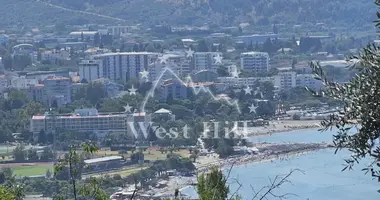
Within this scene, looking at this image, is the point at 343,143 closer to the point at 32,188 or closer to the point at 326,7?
the point at 32,188

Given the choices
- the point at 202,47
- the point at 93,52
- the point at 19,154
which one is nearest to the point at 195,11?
the point at 202,47

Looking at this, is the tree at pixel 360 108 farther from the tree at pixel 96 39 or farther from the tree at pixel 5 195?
the tree at pixel 96 39

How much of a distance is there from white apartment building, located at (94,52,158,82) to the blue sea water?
7011mm

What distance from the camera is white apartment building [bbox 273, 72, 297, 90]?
2114 cm

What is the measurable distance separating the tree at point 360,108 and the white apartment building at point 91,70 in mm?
21148

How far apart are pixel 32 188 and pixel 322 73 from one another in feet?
27.9

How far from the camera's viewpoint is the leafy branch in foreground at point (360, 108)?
1639mm

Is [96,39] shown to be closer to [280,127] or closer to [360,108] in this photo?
[280,127]

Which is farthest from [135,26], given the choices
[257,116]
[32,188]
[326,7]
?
[32,188]

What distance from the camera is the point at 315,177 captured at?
43.1 ft

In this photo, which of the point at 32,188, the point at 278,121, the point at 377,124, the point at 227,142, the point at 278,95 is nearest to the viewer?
the point at 377,124

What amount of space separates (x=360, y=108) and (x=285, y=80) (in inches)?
782

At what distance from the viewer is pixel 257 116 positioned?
60.1ft

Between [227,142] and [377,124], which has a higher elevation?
[377,124]
